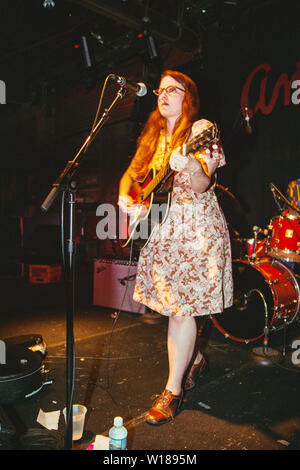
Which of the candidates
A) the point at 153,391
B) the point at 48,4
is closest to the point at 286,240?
the point at 153,391

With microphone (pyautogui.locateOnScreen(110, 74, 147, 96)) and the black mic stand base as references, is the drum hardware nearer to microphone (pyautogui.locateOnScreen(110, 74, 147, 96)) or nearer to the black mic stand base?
the black mic stand base

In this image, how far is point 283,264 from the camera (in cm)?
348

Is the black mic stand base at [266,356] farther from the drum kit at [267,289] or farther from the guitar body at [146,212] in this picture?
the guitar body at [146,212]

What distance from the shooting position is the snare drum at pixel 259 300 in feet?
10.3

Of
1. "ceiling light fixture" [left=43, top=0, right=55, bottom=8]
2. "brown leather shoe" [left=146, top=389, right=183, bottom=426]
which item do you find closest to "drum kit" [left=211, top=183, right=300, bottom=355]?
"brown leather shoe" [left=146, top=389, right=183, bottom=426]

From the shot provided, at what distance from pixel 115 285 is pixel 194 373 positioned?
226 centimetres

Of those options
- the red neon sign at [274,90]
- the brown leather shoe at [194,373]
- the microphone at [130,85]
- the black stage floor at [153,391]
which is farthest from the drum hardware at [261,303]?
the microphone at [130,85]

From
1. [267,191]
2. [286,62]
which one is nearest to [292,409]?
[267,191]

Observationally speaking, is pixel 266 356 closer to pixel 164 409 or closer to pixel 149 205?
pixel 164 409

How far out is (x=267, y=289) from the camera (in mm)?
3195

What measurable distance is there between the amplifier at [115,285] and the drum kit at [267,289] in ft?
4.35

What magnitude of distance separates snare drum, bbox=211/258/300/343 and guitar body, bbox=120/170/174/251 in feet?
4.81

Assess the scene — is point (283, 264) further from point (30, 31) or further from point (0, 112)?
point (0, 112)

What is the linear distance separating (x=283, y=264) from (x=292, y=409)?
159 cm
